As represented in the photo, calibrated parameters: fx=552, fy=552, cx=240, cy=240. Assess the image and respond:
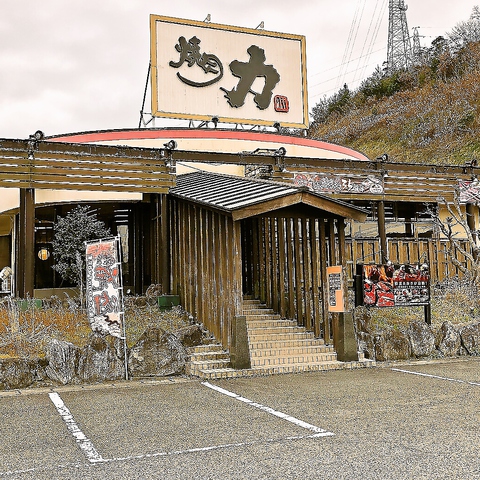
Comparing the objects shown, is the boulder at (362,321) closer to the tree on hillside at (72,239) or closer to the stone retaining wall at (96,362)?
the stone retaining wall at (96,362)

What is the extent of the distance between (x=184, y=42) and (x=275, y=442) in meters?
14.4

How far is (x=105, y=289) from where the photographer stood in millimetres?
8391

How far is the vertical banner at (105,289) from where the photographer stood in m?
8.23

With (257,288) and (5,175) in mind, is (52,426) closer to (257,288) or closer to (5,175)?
(257,288)

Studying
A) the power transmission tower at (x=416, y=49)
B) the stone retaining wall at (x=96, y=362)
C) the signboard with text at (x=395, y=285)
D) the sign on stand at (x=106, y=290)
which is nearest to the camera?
the stone retaining wall at (x=96, y=362)

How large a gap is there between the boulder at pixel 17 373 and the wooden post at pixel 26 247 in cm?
326

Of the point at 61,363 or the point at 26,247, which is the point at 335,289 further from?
the point at 26,247

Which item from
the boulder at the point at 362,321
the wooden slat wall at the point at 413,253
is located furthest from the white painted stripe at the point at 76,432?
the wooden slat wall at the point at 413,253

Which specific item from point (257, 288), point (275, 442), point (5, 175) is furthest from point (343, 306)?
point (5, 175)

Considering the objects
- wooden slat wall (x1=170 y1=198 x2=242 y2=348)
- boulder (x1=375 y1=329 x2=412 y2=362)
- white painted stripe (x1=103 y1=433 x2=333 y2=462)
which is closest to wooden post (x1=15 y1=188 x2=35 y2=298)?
wooden slat wall (x1=170 y1=198 x2=242 y2=348)

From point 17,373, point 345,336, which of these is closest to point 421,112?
point 345,336

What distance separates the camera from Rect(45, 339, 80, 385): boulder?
7.73 metres

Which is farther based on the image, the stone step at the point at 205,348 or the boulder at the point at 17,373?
the stone step at the point at 205,348

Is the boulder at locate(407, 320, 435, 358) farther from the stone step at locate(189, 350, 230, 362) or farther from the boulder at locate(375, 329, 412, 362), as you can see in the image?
the stone step at locate(189, 350, 230, 362)
